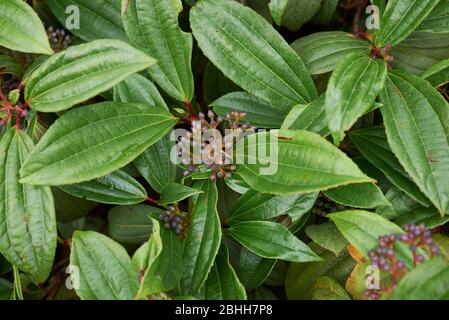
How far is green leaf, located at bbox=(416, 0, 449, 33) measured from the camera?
4.25 feet

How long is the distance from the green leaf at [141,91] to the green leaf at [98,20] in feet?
0.56

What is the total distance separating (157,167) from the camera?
1346 millimetres

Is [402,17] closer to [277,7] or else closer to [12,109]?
[277,7]

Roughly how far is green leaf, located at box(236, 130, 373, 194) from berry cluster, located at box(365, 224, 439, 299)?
0.14m

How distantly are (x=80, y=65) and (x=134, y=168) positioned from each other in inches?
14.4

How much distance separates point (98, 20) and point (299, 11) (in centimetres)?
53

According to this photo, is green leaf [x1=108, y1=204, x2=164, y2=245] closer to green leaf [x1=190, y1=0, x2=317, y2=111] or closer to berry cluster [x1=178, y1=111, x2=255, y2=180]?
berry cluster [x1=178, y1=111, x2=255, y2=180]

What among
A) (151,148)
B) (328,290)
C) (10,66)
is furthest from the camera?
(10,66)

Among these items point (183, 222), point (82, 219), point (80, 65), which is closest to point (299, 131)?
point (183, 222)

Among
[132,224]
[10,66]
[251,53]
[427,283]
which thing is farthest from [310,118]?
[10,66]

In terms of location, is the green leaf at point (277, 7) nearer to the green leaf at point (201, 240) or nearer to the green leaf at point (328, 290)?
the green leaf at point (201, 240)

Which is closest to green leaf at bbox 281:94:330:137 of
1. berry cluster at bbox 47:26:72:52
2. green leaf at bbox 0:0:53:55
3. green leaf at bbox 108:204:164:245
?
green leaf at bbox 108:204:164:245

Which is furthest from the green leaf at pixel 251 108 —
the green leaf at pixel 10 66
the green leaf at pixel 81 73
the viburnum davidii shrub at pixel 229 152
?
the green leaf at pixel 10 66

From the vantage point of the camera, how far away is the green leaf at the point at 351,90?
108 cm
